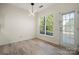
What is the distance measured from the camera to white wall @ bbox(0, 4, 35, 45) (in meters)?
1.77

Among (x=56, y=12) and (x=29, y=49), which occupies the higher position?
(x=56, y=12)

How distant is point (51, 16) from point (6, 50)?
3.39 ft

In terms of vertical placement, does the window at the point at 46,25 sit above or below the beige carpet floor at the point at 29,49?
above

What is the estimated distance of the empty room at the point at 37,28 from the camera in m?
1.76

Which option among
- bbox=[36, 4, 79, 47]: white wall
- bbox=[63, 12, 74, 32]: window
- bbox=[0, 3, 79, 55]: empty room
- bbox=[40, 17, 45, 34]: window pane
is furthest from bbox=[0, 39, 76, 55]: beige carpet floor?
bbox=[63, 12, 74, 32]: window

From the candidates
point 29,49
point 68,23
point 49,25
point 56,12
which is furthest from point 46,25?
point 29,49

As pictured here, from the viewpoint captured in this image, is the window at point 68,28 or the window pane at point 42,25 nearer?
the window at point 68,28

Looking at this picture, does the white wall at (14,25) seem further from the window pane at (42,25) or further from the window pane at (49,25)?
the window pane at (49,25)

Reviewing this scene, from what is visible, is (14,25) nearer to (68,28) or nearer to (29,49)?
(29,49)

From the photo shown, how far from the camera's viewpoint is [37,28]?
1.89m

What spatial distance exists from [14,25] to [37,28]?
433 mm

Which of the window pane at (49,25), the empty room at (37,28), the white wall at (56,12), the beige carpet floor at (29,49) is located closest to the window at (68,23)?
the empty room at (37,28)

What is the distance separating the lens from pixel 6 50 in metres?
1.78

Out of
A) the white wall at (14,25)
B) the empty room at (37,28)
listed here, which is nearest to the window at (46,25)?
the empty room at (37,28)
